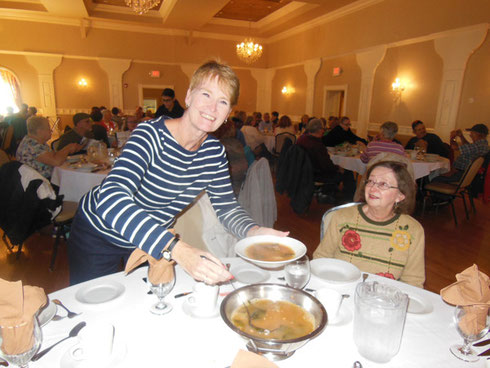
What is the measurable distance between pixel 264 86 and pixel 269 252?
1422 cm

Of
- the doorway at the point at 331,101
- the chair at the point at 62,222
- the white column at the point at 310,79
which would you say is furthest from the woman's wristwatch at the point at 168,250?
the white column at the point at 310,79

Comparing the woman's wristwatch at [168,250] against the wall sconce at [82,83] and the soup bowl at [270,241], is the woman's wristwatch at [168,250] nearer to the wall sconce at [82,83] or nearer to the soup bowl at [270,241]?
the soup bowl at [270,241]

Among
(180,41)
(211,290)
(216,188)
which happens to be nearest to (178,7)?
(180,41)

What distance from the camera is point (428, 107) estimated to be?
764 centimetres

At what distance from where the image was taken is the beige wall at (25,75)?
436 inches

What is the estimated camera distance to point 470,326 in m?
0.95

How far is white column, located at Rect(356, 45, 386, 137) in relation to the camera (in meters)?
8.79

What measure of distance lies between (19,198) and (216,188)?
2.15 m

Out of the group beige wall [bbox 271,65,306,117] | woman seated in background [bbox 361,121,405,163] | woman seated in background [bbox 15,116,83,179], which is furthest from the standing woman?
beige wall [bbox 271,65,306,117]

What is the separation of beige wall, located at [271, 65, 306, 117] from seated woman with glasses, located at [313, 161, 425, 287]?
10.8 metres

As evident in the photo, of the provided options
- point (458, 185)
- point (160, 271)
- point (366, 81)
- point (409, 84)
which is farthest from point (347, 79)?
point (160, 271)

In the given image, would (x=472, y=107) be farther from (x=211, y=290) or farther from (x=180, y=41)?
(x=180, y=41)

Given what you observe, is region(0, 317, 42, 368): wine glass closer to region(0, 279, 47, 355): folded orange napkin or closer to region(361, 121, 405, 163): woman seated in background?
region(0, 279, 47, 355): folded orange napkin

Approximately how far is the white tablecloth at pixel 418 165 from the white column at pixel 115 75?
32.2 ft
